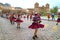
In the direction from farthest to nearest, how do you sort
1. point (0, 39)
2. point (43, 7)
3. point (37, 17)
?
point (43, 7)
point (37, 17)
point (0, 39)

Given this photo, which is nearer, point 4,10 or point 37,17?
point 37,17

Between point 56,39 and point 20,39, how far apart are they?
1895 millimetres

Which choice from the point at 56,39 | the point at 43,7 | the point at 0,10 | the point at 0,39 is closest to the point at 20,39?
the point at 0,39

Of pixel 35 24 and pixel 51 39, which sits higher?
pixel 35 24

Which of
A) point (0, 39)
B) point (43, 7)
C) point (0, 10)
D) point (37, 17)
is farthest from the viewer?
point (43, 7)

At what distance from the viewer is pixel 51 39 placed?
428 inches

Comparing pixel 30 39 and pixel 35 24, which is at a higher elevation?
pixel 35 24

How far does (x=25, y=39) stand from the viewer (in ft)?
36.0

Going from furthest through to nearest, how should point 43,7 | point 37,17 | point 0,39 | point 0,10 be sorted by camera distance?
point 43,7 < point 0,10 < point 37,17 < point 0,39

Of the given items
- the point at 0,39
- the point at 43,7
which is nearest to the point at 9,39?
the point at 0,39

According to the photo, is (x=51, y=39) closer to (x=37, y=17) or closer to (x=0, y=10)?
(x=37, y=17)

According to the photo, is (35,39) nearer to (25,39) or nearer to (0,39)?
(25,39)

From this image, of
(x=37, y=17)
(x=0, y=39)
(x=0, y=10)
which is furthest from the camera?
(x=0, y=10)

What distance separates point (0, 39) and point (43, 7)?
9384cm
